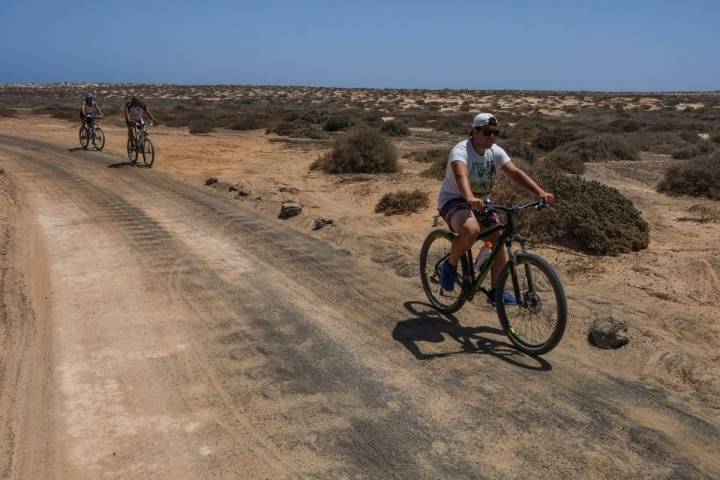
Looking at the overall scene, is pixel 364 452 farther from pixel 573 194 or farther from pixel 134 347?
pixel 573 194

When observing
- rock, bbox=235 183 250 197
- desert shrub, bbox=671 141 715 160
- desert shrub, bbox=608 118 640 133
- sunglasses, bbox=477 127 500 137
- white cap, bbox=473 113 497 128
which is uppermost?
white cap, bbox=473 113 497 128

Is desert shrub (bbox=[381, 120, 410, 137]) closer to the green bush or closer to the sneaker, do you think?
the green bush

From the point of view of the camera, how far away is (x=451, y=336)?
5.28 meters

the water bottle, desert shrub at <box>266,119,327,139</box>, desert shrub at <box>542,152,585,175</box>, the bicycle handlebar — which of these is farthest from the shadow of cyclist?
desert shrub at <box>266,119,327,139</box>

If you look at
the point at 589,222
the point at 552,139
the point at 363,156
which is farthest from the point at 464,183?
the point at 552,139

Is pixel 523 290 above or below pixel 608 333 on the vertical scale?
above

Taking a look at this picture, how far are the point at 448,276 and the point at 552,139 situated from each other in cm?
1767

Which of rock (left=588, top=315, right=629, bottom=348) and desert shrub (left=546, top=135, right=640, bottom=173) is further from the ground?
desert shrub (left=546, top=135, right=640, bottom=173)

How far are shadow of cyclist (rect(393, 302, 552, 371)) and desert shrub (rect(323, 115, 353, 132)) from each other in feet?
86.3

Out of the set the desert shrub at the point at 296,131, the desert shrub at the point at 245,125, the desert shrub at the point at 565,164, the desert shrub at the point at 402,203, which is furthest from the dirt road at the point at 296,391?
the desert shrub at the point at 245,125

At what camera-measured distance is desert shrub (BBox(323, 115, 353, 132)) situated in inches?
1233

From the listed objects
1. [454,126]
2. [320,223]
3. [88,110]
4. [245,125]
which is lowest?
[320,223]

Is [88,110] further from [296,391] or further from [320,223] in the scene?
[296,391]

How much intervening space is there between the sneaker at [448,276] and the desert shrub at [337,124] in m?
26.6
